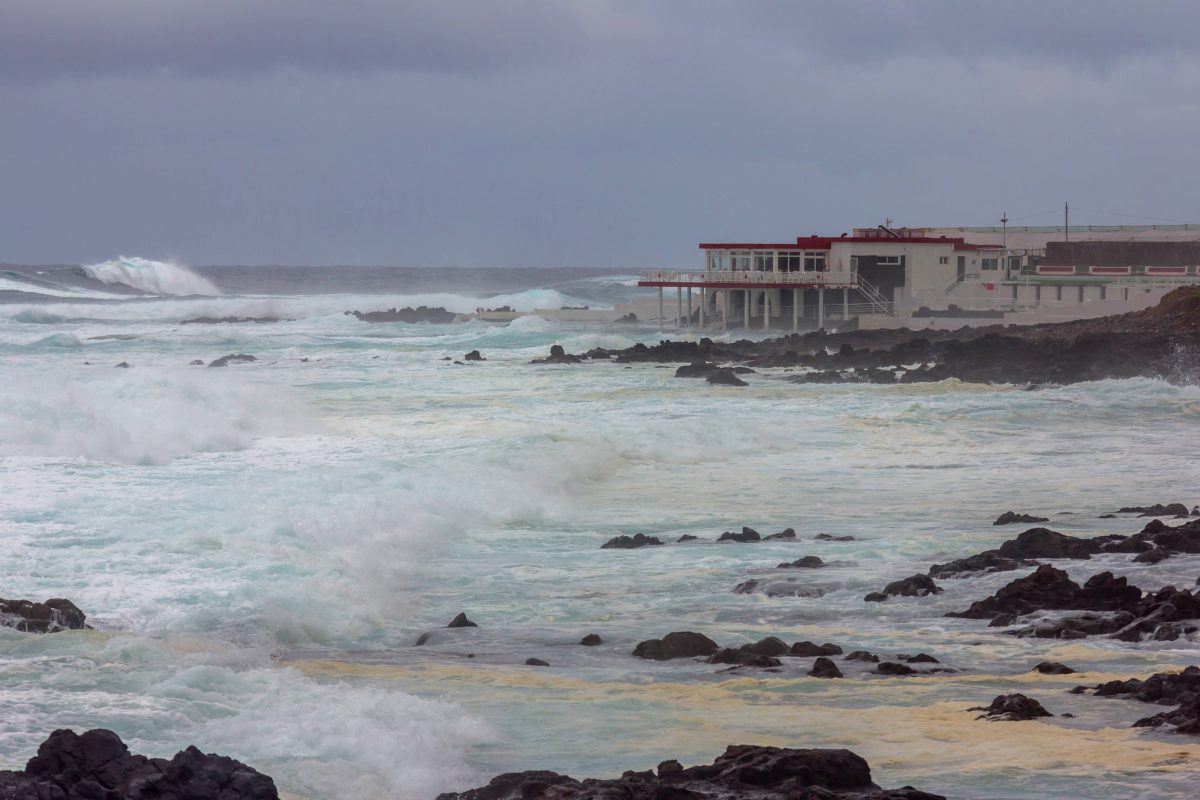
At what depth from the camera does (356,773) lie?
25.5 ft

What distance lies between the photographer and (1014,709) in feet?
27.8

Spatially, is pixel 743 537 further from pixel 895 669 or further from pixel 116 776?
pixel 116 776

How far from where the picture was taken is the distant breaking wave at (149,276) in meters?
107

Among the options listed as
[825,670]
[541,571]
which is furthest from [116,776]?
[541,571]

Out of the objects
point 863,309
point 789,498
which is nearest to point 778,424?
point 789,498

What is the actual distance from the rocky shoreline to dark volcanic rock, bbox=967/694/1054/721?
28859 mm

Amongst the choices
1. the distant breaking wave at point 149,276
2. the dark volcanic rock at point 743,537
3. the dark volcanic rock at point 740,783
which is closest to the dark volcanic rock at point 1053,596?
the dark volcanic rock at point 743,537

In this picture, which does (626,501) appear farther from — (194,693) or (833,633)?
(194,693)

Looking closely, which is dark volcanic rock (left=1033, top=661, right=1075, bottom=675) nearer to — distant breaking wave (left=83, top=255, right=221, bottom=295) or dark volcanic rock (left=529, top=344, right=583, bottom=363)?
dark volcanic rock (left=529, top=344, right=583, bottom=363)

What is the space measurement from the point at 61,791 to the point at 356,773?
1.88m

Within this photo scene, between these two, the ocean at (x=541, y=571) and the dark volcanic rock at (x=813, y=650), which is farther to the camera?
the dark volcanic rock at (x=813, y=650)

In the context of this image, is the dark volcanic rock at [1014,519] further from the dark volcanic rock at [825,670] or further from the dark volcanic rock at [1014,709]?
the dark volcanic rock at [1014,709]

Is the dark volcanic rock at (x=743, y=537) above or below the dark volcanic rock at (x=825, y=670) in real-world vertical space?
below

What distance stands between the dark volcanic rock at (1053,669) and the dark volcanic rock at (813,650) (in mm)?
1354
